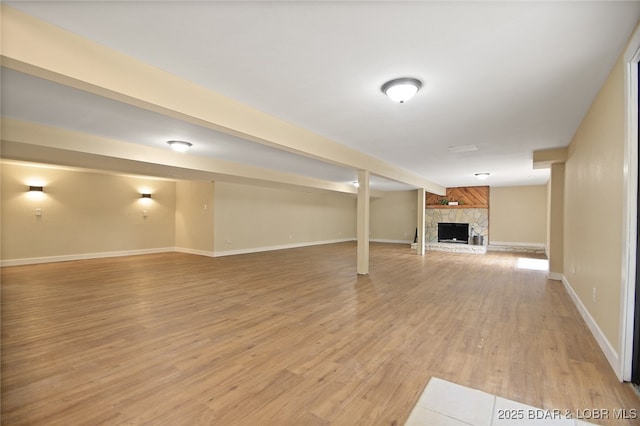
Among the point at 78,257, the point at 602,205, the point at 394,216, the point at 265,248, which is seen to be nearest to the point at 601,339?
the point at 602,205

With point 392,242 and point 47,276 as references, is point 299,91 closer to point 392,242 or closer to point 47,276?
point 47,276

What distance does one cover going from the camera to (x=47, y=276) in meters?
5.44

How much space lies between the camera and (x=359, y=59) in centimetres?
229

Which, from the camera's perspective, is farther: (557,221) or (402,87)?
(557,221)

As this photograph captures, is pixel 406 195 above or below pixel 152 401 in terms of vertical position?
above

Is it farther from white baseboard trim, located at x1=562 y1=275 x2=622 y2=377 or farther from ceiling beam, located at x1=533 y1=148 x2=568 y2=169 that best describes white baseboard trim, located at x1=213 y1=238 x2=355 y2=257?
white baseboard trim, located at x1=562 y1=275 x2=622 y2=377

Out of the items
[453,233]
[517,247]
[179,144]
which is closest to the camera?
[179,144]

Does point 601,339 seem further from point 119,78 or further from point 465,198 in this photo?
point 465,198

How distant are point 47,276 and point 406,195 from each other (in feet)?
38.7

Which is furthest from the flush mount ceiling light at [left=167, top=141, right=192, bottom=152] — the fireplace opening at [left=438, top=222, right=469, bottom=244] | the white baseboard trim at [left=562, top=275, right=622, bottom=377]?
the fireplace opening at [left=438, top=222, right=469, bottom=244]

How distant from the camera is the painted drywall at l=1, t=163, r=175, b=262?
648cm

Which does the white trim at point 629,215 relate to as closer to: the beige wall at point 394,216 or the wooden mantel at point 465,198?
the wooden mantel at point 465,198

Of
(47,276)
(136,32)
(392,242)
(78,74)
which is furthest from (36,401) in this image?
(392,242)

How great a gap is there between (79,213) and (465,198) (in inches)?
507
